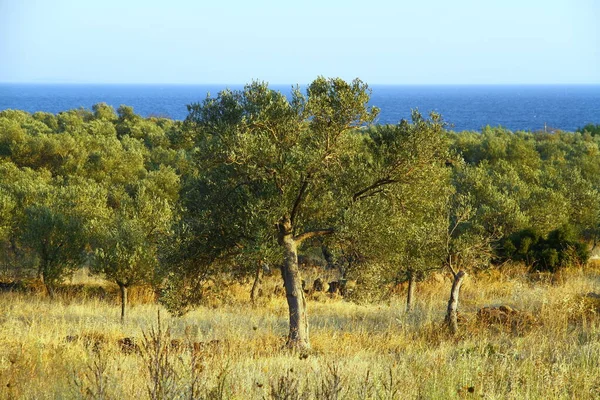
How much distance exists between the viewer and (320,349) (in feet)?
45.4

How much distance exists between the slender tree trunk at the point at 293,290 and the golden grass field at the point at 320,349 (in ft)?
1.51

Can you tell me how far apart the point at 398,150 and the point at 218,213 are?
410cm

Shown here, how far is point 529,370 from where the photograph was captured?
27.6ft

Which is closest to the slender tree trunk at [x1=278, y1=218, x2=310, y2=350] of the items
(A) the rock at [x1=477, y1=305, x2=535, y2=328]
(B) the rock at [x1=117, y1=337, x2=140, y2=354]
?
(B) the rock at [x1=117, y1=337, x2=140, y2=354]

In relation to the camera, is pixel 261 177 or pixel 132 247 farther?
pixel 132 247

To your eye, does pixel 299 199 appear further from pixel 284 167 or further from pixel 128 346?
pixel 128 346

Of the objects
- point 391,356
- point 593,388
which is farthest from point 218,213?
point 593,388

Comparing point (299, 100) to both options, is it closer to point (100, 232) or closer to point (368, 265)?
point (368, 265)

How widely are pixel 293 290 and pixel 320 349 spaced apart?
4.76 ft

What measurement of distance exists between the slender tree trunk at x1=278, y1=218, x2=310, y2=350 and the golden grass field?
46 cm

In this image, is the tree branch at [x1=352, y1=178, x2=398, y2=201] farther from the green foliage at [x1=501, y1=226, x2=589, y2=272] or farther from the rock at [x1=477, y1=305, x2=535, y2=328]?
the green foliage at [x1=501, y1=226, x2=589, y2=272]

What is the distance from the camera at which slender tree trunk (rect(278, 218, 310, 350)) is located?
1355 centimetres

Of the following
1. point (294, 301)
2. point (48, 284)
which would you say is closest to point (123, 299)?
point (48, 284)

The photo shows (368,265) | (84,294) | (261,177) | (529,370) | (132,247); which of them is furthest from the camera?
(84,294)
